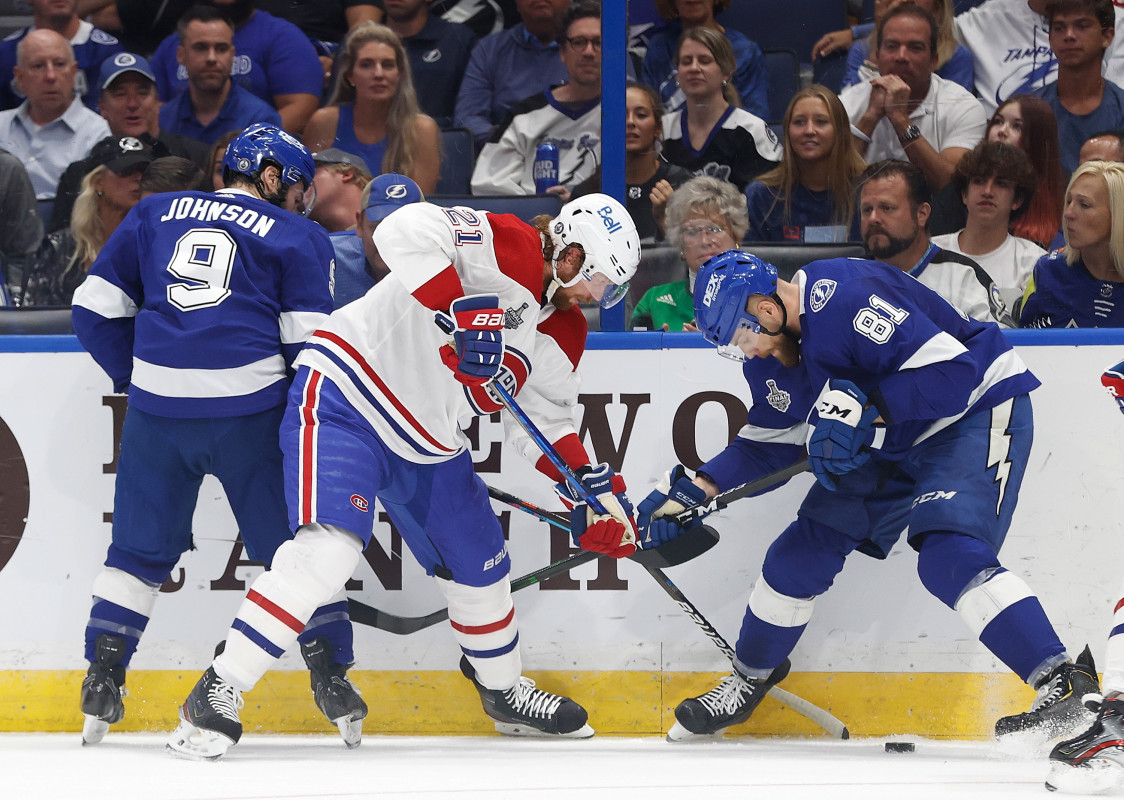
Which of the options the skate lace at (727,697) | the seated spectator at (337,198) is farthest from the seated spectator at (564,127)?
the skate lace at (727,697)

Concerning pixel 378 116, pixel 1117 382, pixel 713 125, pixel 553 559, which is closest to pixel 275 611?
pixel 553 559

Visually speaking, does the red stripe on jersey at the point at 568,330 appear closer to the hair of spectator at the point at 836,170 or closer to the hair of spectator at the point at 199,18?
the hair of spectator at the point at 836,170

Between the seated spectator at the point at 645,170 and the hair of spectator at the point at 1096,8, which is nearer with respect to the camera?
the seated spectator at the point at 645,170

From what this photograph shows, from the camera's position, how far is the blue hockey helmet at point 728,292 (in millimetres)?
2756

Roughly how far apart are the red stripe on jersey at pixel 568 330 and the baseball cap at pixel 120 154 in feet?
4.94

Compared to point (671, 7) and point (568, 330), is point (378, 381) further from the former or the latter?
point (671, 7)

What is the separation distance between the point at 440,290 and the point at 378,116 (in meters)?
1.40

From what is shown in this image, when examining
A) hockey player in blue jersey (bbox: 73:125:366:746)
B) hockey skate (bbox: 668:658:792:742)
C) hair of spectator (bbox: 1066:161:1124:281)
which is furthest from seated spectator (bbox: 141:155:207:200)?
hair of spectator (bbox: 1066:161:1124:281)

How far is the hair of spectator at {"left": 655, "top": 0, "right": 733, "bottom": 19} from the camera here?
3.80 metres

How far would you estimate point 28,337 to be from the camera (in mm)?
3229

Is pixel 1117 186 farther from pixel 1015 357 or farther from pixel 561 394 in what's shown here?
pixel 561 394

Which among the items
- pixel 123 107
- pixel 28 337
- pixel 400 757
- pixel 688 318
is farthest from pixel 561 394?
pixel 123 107

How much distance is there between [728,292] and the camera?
2.75m

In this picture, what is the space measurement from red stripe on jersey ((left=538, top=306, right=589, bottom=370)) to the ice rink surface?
3.20 feet
